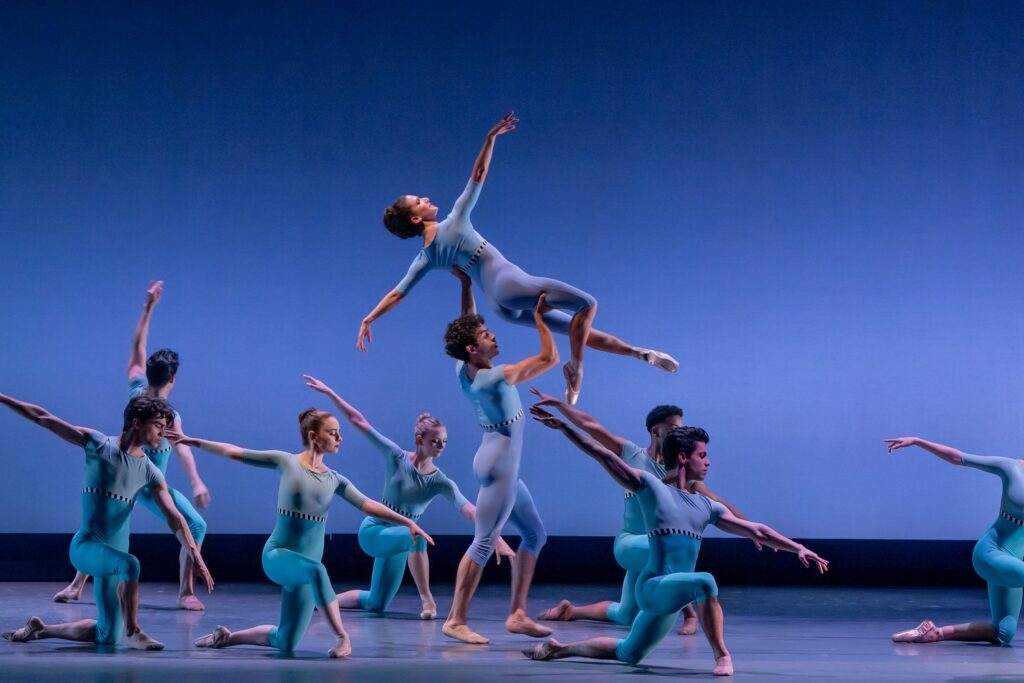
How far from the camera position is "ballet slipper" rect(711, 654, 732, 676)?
13.1 ft

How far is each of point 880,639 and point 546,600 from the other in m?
2.04

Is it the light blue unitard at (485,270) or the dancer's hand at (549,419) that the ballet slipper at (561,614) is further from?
the dancer's hand at (549,419)

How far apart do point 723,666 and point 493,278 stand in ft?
6.36

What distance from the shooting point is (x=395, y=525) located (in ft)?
19.5

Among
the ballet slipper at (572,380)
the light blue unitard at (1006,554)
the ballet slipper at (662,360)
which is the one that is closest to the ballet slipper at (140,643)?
the ballet slipper at (572,380)

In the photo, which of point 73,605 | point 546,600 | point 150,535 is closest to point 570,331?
point 546,600

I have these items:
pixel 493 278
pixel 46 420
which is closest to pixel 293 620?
pixel 46 420

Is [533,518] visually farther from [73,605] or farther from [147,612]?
[73,605]

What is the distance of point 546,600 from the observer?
6.77 m

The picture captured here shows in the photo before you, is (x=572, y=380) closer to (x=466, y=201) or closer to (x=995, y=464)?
(x=466, y=201)

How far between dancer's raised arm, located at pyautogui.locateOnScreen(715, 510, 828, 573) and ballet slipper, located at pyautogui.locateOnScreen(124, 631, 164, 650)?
2.15 meters

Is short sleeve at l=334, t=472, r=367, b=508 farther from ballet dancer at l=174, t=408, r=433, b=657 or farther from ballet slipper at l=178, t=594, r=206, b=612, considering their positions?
ballet slipper at l=178, t=594, r=206, b=612

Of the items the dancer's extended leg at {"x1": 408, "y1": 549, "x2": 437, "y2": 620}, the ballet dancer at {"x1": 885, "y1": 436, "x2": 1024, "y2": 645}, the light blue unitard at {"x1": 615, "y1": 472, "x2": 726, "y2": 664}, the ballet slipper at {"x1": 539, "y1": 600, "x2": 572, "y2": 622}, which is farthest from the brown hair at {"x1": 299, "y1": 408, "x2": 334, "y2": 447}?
the ballet dancer at {"x1": 885, "y1": 436, "x2": 1024, "y2": 645}

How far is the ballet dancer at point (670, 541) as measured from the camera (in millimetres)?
4105
